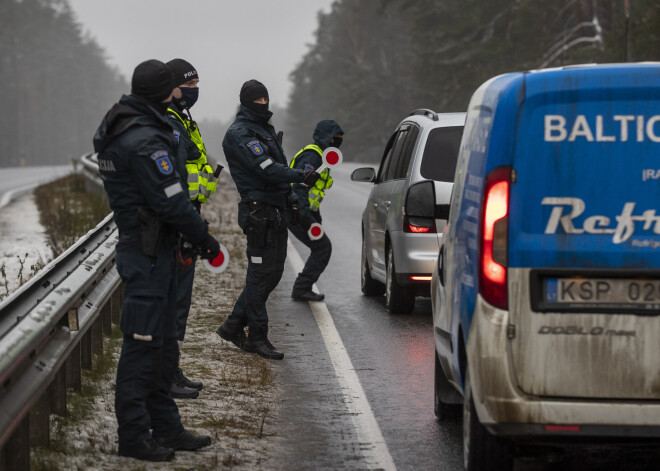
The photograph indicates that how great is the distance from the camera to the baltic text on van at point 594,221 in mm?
4996

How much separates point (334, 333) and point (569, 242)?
18.2ft

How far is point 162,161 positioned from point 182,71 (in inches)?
93.8

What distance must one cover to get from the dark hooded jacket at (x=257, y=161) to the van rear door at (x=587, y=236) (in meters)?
4.22

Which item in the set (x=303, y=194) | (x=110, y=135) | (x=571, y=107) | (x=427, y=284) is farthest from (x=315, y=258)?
(x=571, y=107)

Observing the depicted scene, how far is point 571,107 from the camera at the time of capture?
5031mm

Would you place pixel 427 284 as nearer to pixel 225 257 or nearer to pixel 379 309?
pixel 379 309

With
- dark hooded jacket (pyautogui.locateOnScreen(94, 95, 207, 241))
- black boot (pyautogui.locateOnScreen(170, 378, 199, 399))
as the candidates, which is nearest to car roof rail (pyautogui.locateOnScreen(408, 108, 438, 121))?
black boot (pyautogui.locateOnScreen(170, 378, 199, 399))

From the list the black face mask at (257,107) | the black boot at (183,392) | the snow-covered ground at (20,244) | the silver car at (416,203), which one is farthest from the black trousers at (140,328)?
the snow-covered ground at (20,244)

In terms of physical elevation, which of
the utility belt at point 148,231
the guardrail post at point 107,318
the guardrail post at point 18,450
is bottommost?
the guardrail post at point 107,318

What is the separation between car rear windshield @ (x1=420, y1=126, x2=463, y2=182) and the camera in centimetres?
1067

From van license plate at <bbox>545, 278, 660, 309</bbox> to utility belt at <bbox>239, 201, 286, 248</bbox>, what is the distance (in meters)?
4.45

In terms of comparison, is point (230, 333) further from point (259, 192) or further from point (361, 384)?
point (361, 384)

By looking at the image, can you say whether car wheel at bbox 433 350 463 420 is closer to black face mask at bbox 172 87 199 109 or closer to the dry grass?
black face mask at bbox 172 87 199 109

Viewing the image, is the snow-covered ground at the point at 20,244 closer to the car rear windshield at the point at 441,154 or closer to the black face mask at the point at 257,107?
the black face mask at the point at 257,107
